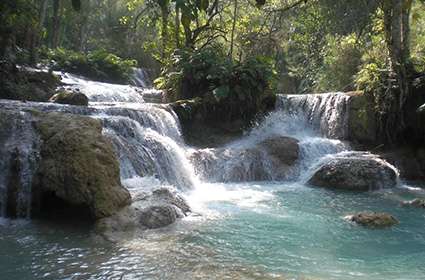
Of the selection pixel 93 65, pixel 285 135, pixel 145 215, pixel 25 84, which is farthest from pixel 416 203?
pixel 93 65

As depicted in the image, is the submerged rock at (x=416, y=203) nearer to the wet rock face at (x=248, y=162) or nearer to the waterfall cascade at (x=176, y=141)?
the waterfall cascade at (x=176, y=141)

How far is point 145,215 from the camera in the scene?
25.8ft

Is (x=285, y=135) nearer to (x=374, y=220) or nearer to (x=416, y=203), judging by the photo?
(x=416, y=203)

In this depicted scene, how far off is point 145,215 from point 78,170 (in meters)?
1.31

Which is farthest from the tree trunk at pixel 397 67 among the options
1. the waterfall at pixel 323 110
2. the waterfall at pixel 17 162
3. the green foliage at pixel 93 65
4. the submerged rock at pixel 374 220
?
the green foliage at pixel 93 65

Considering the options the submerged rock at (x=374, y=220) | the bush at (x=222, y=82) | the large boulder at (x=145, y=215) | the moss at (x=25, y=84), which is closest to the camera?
the large boulder at (x=145, y=215)

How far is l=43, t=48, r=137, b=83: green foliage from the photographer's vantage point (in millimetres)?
24047

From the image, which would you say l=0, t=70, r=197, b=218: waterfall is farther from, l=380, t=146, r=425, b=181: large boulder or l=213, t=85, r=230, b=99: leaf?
l=380, t=146, r=425, b=181: large boulder

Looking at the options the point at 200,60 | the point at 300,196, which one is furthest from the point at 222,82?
the point at 300,196

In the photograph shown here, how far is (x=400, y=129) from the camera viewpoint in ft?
48.9

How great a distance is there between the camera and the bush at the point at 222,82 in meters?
16.0

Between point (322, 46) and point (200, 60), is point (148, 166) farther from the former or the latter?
point (322, 46)

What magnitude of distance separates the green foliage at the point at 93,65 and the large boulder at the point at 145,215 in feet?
54.8

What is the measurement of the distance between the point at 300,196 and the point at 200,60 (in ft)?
23.6
